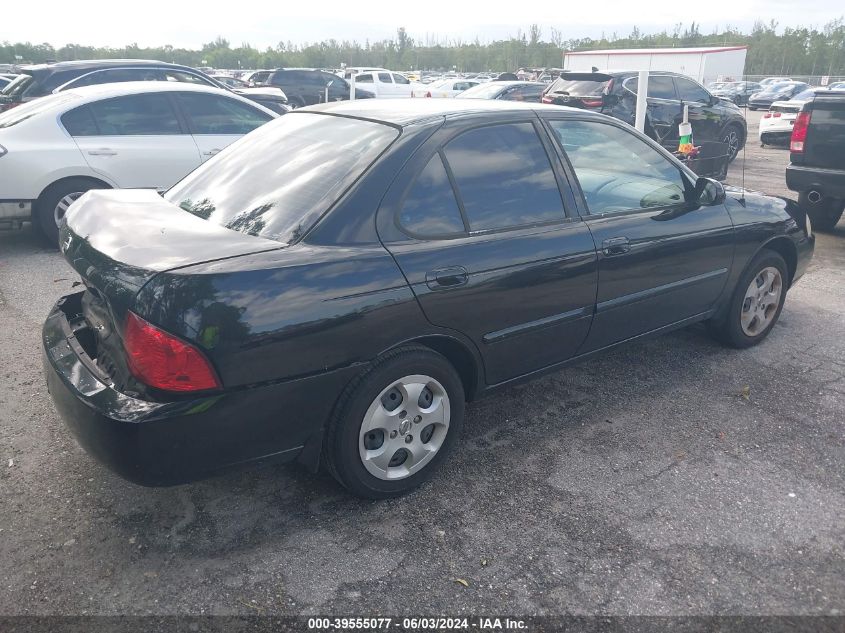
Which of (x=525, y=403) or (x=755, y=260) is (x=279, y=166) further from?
(x=755, y=260)

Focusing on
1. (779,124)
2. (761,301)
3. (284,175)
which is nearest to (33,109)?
(284,175)

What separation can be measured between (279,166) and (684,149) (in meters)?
4.80

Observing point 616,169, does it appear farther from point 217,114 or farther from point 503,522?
point 217,114

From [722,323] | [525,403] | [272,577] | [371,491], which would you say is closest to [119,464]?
[272,577]

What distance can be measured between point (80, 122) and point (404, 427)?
5.46 metres

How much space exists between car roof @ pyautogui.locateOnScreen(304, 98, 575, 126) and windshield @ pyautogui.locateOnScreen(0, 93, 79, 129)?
4.24 meters

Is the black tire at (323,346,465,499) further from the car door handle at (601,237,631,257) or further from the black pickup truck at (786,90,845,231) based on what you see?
the black pickup truck at (786,90,845,231)

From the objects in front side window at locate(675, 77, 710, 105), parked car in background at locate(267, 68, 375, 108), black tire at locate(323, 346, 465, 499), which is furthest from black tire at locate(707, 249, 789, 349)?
parked car in background at locate(267, 68, 375, 108)

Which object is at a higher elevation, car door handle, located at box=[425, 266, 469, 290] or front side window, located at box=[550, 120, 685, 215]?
front side window, located at box=[550, 120, 685, 215]

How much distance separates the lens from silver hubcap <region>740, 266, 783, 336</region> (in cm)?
465

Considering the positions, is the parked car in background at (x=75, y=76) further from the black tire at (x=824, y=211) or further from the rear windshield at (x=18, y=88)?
the black tire at (x=824, y=211)

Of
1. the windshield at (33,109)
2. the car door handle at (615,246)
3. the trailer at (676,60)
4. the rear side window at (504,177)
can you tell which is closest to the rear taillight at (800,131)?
the car door handle at (615,246)

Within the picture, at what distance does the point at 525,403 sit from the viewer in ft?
13.1

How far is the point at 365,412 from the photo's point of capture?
111 inches
